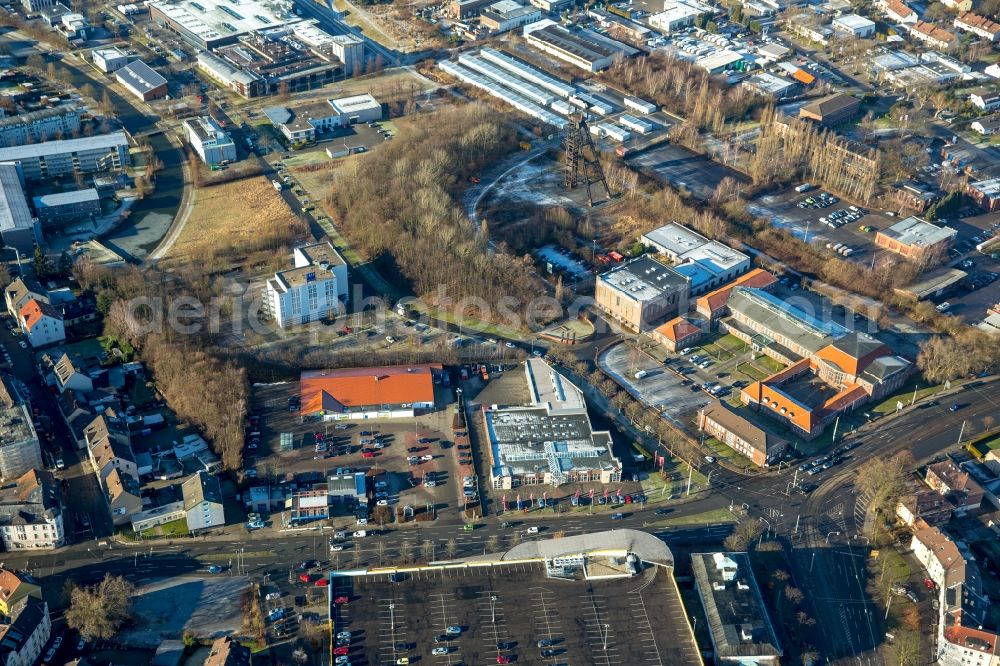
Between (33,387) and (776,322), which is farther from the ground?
(776,322)

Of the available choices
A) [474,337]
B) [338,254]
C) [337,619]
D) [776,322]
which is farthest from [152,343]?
[776,322]

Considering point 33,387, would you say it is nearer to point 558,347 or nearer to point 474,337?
point 474,337

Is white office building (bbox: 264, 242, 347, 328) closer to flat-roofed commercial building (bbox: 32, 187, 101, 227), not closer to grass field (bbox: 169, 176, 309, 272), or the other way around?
grass field (bbox: 169, 176, 309, 272)

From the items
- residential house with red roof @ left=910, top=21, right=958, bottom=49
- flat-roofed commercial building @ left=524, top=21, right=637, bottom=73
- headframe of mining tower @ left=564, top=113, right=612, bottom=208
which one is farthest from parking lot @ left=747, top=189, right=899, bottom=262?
residential house with red roof @ left=910, top=21, right=958, bottom=49

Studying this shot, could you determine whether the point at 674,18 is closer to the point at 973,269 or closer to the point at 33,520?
the point at 973,269

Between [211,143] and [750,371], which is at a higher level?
[211,143]

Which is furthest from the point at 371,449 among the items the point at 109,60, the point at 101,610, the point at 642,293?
the point at 109,60
